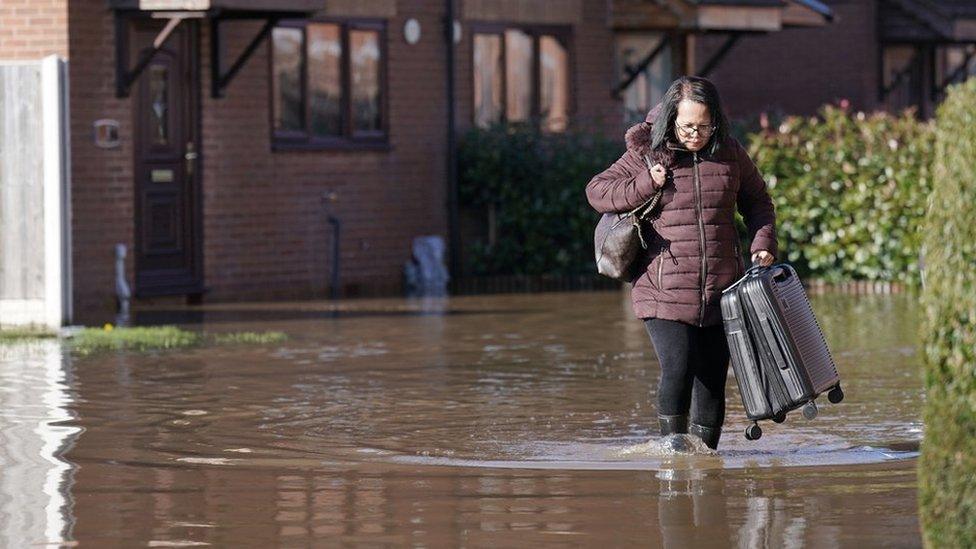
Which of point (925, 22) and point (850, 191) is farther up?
point (925, 22)

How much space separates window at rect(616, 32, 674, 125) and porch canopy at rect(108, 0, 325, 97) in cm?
630

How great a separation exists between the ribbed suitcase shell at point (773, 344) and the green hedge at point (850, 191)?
10.8m

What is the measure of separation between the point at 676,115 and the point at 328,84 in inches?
516

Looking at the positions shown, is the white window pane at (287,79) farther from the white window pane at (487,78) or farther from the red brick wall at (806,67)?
the red brick wall at (806,67)

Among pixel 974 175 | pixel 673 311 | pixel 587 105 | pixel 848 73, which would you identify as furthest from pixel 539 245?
pixel 974 175

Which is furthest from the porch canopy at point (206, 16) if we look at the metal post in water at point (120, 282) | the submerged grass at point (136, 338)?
the submerged grass at point (136, 338)

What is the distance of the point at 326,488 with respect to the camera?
28.5 ft

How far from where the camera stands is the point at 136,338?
1517 centimetres

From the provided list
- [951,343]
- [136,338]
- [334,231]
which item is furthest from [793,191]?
[951,343]

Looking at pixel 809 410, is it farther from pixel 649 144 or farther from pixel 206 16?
pixel 206 16

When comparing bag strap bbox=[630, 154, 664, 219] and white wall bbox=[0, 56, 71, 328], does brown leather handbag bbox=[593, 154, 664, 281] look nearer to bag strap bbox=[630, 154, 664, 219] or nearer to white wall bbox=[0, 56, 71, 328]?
bag strap bbox=[630, 154, 664, 219]

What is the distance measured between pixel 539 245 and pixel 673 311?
1316 centimetres

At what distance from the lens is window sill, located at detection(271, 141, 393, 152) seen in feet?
68.6

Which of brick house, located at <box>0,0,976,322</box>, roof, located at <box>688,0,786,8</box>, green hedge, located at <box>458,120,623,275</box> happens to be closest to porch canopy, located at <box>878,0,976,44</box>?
brick house, located at <box>0,0,976,322</box>
